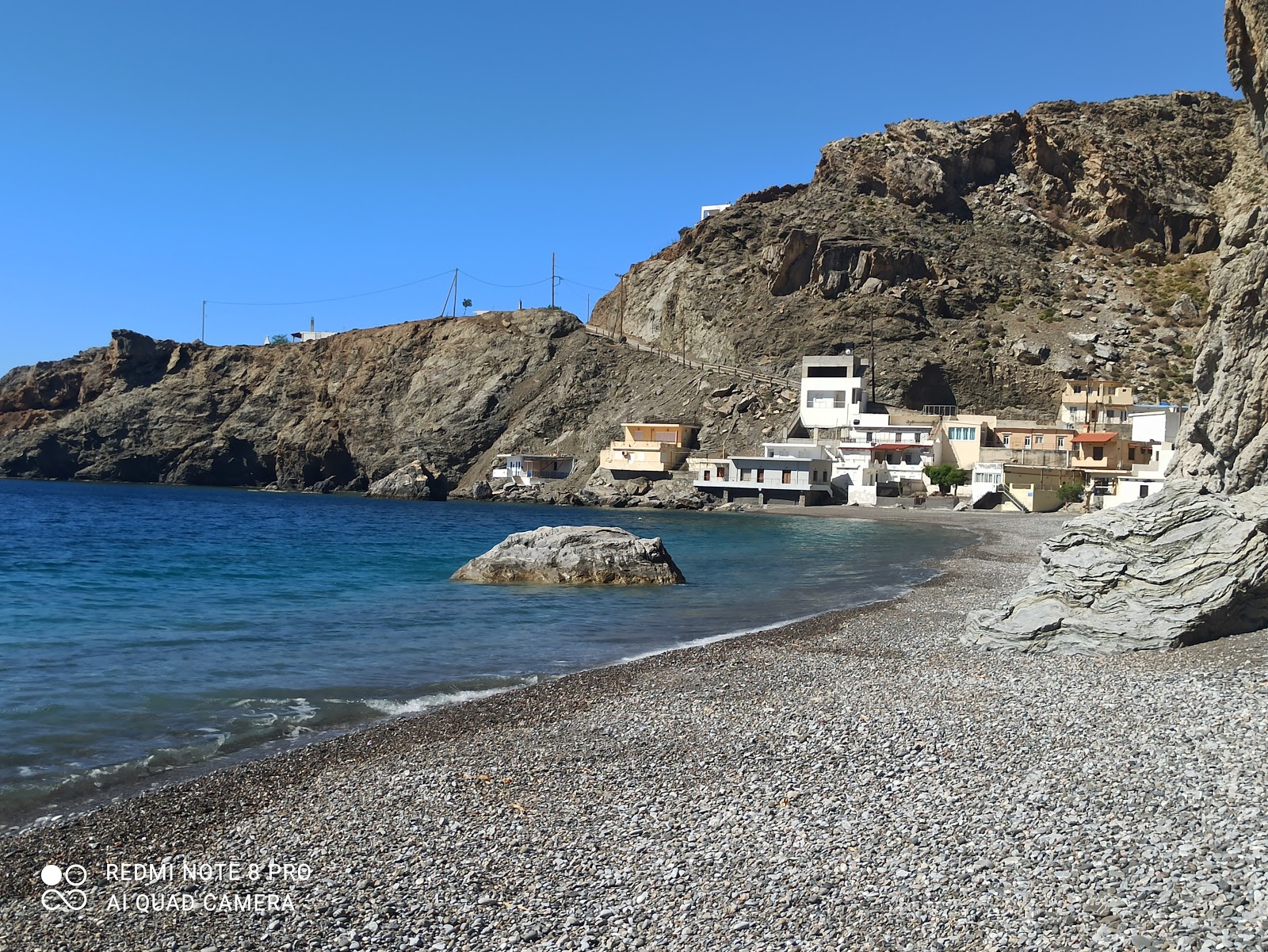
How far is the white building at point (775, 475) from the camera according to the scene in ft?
250

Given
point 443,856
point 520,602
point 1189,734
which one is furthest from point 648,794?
point 520,602

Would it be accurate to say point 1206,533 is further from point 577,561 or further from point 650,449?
point 650,449

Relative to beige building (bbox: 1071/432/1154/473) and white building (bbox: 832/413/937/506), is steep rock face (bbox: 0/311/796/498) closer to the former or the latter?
white building (bbox: 832/413/937/506)

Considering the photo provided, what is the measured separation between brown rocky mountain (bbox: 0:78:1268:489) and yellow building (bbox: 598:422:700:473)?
2.95 metres

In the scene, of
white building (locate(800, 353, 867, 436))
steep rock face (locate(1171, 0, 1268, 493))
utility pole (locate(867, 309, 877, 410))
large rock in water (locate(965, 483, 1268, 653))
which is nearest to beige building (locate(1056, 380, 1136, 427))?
utility pole (locate(867, 309, 877, 410))

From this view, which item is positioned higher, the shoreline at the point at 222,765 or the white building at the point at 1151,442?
the white building at the point at 1151,442

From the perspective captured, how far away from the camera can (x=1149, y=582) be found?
13.7 m

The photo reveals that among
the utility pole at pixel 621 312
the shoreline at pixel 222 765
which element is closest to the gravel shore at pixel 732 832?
the shoreline at pixel 222 765

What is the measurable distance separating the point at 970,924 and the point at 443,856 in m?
3.70

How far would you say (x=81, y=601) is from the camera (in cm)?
2291

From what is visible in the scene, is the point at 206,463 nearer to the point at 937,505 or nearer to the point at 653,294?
the point at 653,294

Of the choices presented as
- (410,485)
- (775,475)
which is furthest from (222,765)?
(410,485)

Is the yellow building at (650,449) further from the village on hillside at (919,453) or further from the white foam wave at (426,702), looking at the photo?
the white foam wave at (426,702)

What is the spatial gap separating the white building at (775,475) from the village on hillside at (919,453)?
0.09 metres
